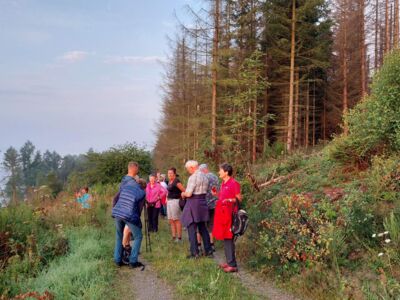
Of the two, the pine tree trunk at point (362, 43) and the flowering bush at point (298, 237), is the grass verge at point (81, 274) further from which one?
the pine tree trunk at point (362, 43)

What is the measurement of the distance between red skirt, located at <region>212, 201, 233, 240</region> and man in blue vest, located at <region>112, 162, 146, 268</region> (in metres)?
1.45

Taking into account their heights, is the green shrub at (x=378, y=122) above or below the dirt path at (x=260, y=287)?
above

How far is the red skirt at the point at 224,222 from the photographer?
237 inches

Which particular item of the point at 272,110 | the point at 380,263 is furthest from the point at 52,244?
the point at 272,110

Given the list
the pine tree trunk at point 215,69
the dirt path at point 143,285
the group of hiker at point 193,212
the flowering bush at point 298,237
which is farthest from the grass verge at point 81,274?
the pine tree trunk at point 215,69

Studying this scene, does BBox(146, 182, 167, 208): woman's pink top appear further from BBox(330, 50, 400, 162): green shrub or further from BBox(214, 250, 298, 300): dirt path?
BBox(330, 50, 400, 162): green shrub

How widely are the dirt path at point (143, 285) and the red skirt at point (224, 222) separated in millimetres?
1207

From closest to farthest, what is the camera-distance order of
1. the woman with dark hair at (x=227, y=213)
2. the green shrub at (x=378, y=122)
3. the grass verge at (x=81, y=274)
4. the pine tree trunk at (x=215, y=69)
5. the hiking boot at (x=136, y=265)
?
the grass verge at (x=81, y=274) → the woman with dark hair at (x=227, y=213) → the hiking boot at (x=136, y=265) → the green shrub at (x=378, y=122) → the pine tree trunk at (x=215, y=69)

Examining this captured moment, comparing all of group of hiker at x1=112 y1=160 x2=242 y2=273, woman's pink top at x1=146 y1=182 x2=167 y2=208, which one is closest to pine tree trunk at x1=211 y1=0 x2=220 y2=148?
woman's pink top at x1=146 y1=182 x2=167 y2=208

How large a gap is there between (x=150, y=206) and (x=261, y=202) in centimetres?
310

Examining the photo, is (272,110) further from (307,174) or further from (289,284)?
(289,284)

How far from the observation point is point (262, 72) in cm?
2447

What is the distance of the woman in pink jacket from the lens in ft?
32.4

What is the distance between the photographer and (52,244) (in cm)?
734
